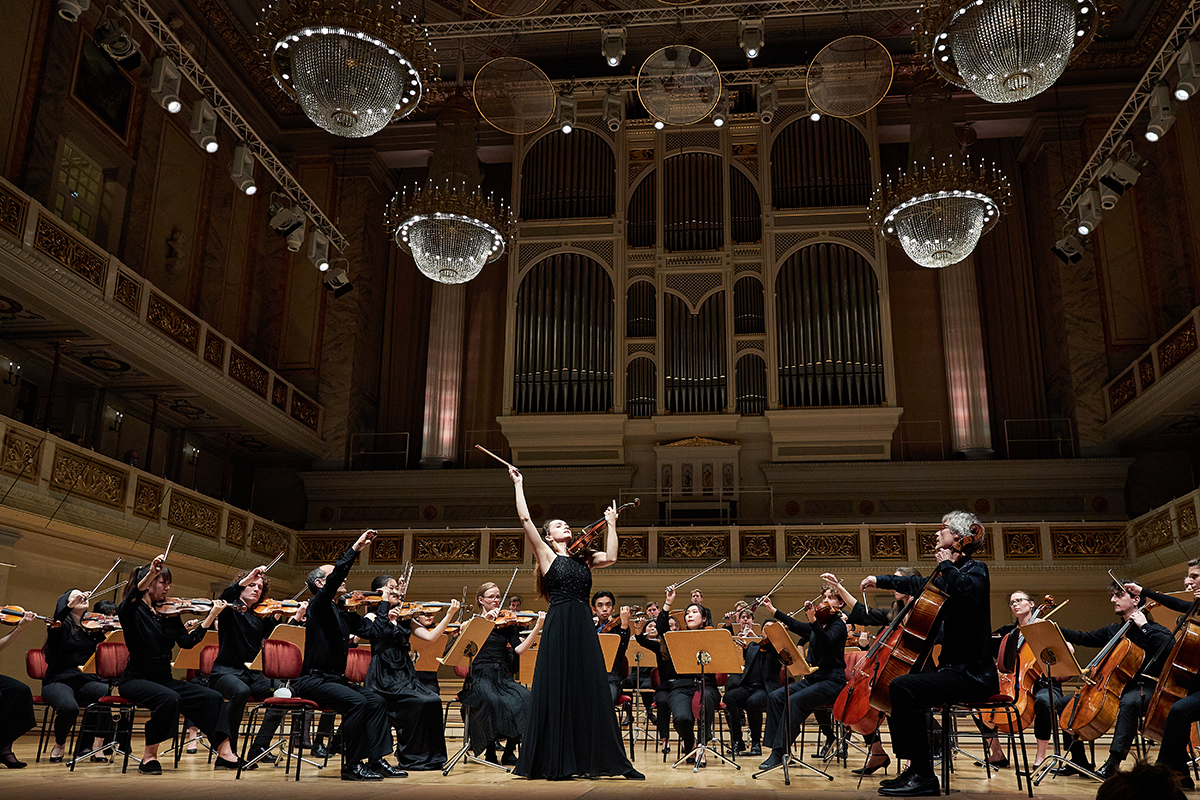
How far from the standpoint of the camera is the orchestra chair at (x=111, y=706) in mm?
5828

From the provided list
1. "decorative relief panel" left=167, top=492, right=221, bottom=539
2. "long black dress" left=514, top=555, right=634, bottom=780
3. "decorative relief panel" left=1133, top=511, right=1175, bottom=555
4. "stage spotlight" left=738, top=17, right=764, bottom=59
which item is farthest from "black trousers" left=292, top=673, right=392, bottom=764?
"decorative relief panel" left=1133, top=511, right=1175, bottom=555

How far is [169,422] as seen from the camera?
14562 millimetres

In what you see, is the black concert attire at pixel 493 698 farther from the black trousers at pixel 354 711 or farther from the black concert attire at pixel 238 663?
the black concert attire at pixel 238 663

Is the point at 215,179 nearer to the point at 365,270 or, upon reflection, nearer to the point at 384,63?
the point at 365,270

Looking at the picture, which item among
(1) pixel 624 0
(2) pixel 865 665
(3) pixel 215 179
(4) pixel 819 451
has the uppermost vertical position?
(1) pixel 624 0

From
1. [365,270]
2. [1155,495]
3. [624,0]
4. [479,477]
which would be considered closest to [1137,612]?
[1155,495]

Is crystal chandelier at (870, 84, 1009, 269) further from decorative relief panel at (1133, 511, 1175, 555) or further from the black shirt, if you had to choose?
the black shirt

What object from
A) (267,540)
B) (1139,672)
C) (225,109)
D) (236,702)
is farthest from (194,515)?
(1139,672)

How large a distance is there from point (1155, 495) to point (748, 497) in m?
5.77

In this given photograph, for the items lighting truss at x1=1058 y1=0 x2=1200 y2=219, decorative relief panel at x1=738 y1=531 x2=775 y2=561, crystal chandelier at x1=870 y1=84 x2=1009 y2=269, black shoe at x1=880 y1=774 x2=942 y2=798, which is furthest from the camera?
decorative relief panel at x1=738 y1=531 x2=775 y2=561

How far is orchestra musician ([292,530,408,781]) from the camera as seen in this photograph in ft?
17.6

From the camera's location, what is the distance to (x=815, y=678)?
654cm

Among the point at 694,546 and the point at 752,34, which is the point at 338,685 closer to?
the point at 752,34

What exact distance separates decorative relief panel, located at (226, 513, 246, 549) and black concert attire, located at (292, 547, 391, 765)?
782 cm
